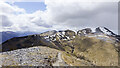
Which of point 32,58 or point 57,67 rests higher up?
point 32,58

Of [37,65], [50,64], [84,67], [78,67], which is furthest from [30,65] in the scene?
[84,67]

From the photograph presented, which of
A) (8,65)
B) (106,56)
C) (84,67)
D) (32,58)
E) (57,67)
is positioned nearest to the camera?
(8,65)

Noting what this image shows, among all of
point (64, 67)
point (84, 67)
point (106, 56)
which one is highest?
point (64, 67)

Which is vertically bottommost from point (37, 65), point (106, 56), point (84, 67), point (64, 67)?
point (106, 56)

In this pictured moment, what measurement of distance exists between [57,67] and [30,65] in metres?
6.62

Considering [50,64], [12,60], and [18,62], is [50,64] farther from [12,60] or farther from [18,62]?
[12,60]

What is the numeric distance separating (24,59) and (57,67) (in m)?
9.05

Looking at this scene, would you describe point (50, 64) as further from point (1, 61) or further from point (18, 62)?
point (1, 61)

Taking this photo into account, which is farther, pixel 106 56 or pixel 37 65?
pixel 106 56

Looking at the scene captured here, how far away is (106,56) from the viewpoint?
7298 inches

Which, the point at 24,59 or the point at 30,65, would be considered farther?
the point at 24,59

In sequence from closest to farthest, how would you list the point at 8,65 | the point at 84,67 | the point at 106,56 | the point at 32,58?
the point at 8,65 → the point at 32,58 → the point at 84,67 → the point at 106,56

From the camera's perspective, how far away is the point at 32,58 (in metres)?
26.1

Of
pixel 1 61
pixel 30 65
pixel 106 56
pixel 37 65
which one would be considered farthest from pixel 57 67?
pixel 106 56
